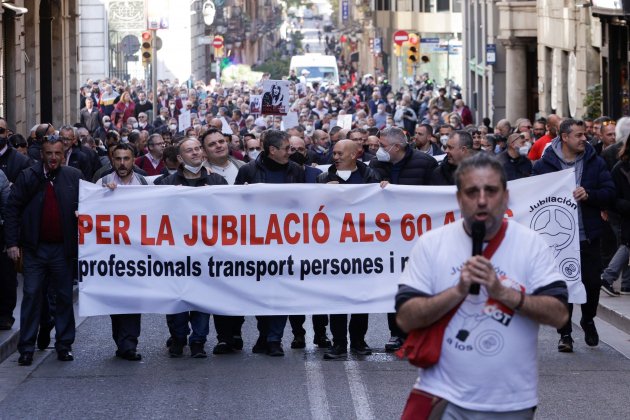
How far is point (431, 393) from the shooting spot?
5.35m

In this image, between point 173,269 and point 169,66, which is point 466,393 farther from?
point 169,66

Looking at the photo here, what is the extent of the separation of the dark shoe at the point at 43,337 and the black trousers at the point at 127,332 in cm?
71

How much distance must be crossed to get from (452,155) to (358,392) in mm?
2617

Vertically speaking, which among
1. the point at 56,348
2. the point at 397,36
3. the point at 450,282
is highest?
the point at 397,36

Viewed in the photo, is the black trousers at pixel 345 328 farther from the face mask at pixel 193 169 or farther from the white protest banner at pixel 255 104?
the white protest banner at pixel 255 104

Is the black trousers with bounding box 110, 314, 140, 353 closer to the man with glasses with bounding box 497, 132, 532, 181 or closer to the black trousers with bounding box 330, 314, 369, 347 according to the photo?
the black trousers with bounding box 330, 314, 369, 347

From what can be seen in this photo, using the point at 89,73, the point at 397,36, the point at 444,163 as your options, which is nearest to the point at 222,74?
the point at 89,73

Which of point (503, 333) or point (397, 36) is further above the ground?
point (397, 36)

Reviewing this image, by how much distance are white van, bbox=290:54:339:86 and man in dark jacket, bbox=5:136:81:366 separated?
57.3 m

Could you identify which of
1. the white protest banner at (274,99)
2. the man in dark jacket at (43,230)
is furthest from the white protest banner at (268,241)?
the white protest banner at (274,99)

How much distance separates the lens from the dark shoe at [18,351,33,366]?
36.7 feet

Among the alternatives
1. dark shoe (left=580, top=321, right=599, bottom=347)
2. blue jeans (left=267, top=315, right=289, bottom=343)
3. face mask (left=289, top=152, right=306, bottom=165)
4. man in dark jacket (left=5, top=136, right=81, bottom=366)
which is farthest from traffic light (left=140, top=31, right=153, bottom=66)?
dark shoe (left=580, top=321, right=599, bottom=347)

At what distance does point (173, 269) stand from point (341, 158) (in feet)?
5.28

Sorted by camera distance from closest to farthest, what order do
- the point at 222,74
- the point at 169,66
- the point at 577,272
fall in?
the point at 577,272 → the point at 169,66 → the point at 222,74
